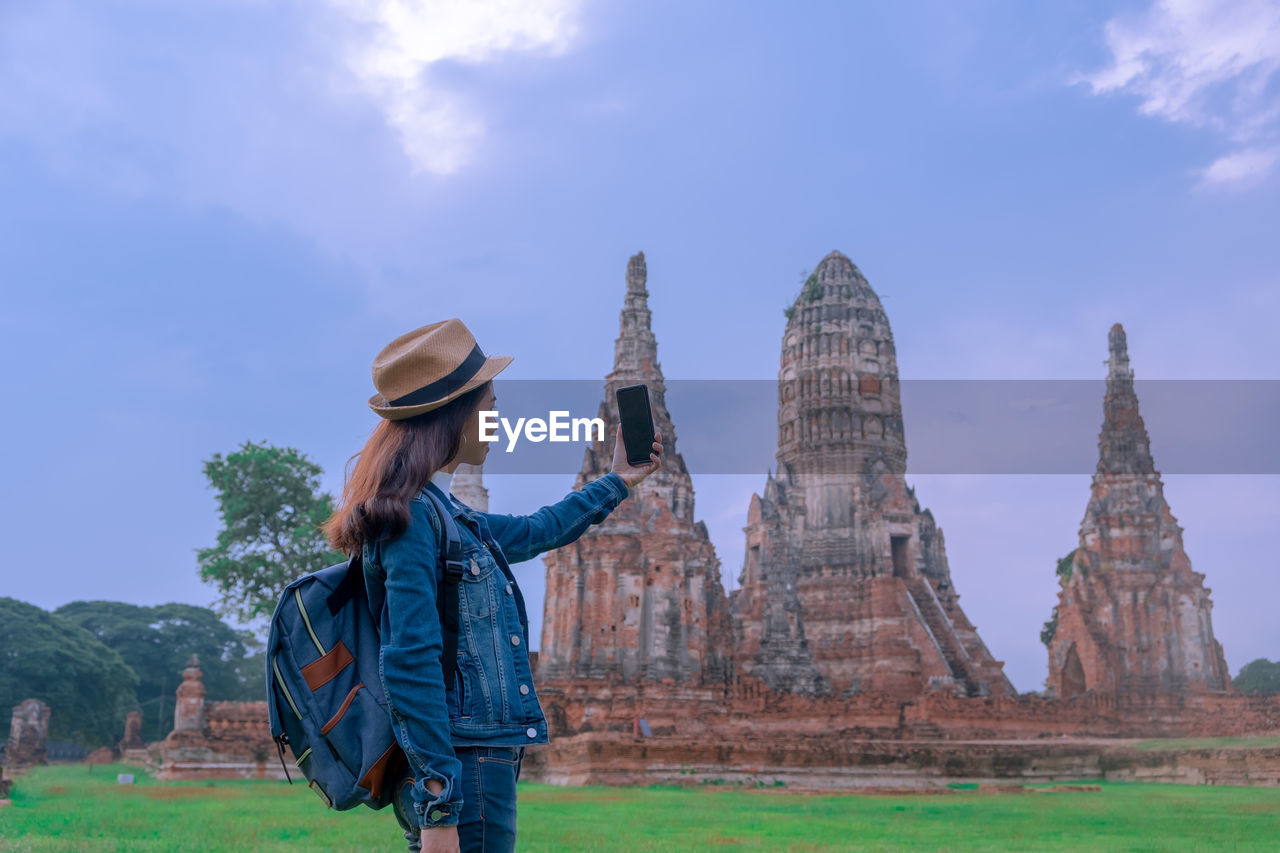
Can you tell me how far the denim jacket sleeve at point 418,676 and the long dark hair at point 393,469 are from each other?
2.9 inches

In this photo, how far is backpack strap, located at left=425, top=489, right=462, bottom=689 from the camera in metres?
3.24

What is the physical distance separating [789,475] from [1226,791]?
1091 inches

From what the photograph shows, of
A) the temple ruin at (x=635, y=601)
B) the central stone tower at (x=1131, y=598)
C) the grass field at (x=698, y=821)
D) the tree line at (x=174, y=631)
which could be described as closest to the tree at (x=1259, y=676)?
the tree line at (x=174, y=631)

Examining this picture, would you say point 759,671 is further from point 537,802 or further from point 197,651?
point 197,651

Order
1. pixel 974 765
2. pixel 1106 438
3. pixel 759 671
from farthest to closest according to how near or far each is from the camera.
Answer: pixel 1106 438, pixel 759 671, pixel 974 765

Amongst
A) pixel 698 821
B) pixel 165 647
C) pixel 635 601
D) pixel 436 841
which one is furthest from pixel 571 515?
pixel 165 647

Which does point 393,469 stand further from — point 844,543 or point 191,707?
point 844,543

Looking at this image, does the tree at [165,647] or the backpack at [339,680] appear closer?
the backpack at [339,680]

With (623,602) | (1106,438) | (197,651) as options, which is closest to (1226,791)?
(623,602)

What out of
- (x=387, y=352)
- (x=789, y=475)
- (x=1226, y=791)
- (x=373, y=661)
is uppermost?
(x=789, y=475)

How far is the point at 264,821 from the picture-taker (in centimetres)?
1299

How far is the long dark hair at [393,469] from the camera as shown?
3160 millimetres

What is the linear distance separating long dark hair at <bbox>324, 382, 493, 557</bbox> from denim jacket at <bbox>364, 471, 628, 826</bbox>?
50 mm

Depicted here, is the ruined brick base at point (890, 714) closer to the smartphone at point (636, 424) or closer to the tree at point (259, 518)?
the tree at point (259, 518)
